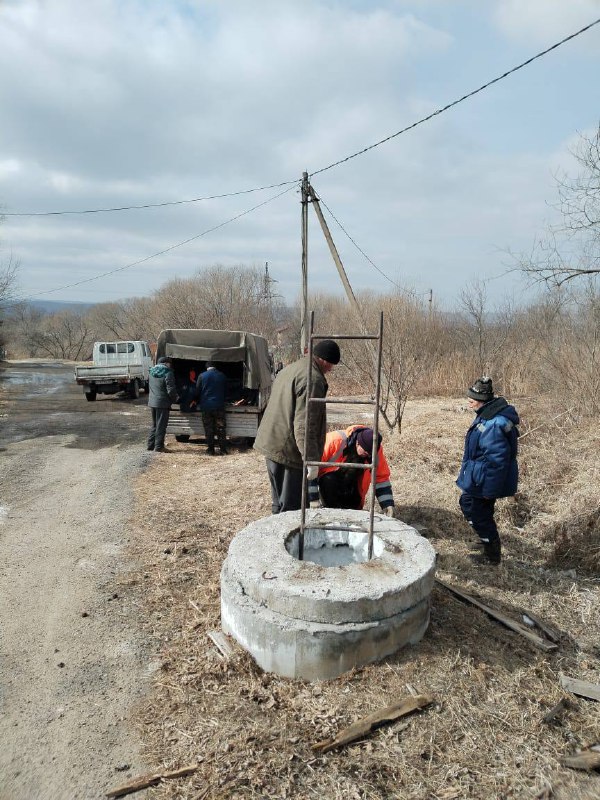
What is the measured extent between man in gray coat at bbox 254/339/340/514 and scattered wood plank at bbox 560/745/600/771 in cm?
248

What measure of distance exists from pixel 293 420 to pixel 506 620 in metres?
2.25

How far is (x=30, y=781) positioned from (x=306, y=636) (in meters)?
1.56

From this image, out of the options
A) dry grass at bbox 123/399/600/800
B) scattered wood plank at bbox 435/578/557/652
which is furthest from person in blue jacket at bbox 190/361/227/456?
scattered wood plank at bbox 435/578/557/652

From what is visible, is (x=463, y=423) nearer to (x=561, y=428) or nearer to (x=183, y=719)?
(x=561, y=428)

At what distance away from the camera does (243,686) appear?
324 cm

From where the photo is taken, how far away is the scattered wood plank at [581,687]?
3245mm

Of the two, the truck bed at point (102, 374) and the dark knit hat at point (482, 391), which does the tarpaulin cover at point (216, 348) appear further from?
the truck bed at point (102, 374)

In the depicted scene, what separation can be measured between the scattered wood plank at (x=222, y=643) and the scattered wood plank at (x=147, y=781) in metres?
0.84

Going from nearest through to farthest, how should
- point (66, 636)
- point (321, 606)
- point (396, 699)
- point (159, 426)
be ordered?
point (396, 699) → point (321, 606) → point (66, 636) → point (159, 426)

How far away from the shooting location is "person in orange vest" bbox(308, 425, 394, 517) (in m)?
4.85

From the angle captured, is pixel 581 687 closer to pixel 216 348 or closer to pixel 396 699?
pixel 396 699

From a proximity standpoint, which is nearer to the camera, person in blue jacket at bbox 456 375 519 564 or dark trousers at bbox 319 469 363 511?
person in blue jacket at bbox 456 375 519 564

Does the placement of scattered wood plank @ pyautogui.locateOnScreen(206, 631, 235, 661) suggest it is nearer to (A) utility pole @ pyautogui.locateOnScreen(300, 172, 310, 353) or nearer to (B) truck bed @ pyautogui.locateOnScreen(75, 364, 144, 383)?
(A) utility pole @ pyautogui.locateOnScreen(300, 172, 310, 353)

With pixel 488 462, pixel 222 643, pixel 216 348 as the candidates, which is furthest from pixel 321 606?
pixel 216 348
